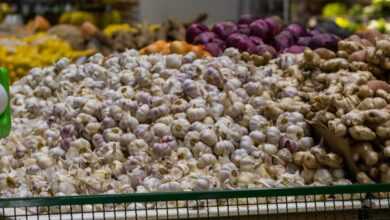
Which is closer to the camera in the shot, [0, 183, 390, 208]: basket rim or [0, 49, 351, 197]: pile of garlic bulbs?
[0, 183, 390, 208]: basket rim

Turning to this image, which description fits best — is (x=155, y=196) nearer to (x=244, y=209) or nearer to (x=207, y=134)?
(x=244, y=209)

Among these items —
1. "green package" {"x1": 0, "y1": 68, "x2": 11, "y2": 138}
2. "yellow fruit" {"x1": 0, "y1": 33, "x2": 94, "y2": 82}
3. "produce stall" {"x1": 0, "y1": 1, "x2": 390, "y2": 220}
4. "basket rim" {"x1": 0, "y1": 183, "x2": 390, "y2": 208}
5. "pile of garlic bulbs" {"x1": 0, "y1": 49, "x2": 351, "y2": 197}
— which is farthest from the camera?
"yellow fruit" {"x1": 0, "y1": 33, "x2": 94, "y2": 82}

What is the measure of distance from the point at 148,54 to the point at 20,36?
9.05ft

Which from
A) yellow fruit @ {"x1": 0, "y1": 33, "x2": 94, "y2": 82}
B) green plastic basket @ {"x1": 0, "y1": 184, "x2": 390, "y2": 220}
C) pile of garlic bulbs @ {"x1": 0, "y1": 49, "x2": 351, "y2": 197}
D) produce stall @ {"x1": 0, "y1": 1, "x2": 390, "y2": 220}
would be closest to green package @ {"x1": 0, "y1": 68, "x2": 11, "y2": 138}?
produce stall @ {"x1": 0, "y1": 1, "x2": 390, "y2": 220}

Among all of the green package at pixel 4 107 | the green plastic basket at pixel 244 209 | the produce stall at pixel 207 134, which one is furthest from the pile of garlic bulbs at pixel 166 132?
the green package at pixel 4 107

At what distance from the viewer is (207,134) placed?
2549 millimetres

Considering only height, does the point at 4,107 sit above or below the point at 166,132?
above

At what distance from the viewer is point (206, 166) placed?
246cm

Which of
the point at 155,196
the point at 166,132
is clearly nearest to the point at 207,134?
the point at 166,132

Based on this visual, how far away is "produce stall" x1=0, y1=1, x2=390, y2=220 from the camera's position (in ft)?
7.02

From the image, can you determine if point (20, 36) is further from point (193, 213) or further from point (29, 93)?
point (193, 213)

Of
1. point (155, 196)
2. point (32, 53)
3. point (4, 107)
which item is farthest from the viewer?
point (32, 53)

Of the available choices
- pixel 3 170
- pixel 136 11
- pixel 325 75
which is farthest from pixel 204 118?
pixel 136 11

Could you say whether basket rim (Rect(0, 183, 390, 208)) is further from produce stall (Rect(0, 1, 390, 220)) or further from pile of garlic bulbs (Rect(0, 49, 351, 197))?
pile of garlic bulbs (Rect(0, 49, 351, 197))
